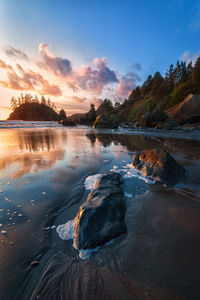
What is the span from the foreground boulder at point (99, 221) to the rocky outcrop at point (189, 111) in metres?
29.8

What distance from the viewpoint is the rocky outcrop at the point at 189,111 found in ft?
76.7

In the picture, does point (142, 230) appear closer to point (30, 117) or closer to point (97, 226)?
point (97, 226)

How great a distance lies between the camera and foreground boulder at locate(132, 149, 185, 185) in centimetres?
355

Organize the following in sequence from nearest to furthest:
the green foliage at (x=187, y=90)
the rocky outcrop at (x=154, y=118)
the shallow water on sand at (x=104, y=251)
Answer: the shallow water on sand at (x=104, y=251) → the rocky outcrop at (x=154, y=118) → the green foliage at (x=187, y=90)

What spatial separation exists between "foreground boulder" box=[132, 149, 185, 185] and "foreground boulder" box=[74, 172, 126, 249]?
6.16 ft

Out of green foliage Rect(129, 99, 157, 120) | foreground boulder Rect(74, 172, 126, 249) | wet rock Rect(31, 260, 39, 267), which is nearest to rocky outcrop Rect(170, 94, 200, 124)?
green foliage Rect(129, 99, 157, 120)

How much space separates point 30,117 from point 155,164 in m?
112

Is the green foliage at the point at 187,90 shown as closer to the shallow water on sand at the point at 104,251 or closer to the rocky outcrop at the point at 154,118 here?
the rocky outcrop at the point at 154,118

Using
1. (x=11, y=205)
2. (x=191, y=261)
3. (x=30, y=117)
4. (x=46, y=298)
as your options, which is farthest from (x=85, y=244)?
(x=30, y=117)

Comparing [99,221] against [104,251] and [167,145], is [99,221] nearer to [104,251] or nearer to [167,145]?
[104,251]

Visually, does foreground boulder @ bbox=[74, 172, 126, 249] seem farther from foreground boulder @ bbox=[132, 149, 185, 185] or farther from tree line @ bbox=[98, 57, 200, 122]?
tree line @ bbox=[98, 57, 200, 122]

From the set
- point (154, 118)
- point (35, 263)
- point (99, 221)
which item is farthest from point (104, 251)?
point (154, 118)

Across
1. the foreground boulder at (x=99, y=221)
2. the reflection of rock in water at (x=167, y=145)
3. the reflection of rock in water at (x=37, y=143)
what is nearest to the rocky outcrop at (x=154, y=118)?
the reflection of rock in water at (x=167, y=145)

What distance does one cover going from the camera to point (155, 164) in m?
3.89
